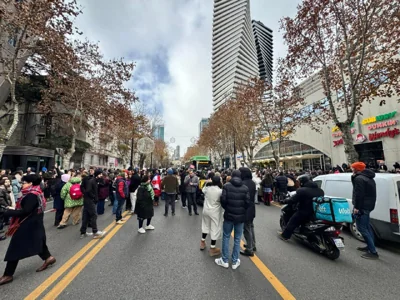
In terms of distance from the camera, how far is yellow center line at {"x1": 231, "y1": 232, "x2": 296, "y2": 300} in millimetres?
2725

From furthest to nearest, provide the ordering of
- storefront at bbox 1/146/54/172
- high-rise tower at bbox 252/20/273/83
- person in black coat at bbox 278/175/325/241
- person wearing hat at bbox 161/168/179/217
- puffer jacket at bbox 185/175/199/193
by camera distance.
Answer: high-rise tower at bbox 252/20/273/83, storefront at bbox 1/146/54/172, puffer jacket at bbox 185/175/199/193, person wearing hat at bbox 161/168/179/217, person in black coat at bbox 278/175/325/241

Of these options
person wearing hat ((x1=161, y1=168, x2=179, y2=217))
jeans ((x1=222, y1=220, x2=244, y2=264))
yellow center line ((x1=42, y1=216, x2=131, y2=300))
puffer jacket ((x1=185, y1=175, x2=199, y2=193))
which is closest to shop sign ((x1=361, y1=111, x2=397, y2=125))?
puffer jacket ((x1=185, y1=175, x2=199, y2=193))

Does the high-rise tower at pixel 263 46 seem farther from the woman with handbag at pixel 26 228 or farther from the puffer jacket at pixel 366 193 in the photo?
the woman with handbag at pixel 26 228

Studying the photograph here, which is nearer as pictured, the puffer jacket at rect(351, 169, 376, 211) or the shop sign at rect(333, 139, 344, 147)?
the puffer jacket at rect(351, 169, 376, 211)

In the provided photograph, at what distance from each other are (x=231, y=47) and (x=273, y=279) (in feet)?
460

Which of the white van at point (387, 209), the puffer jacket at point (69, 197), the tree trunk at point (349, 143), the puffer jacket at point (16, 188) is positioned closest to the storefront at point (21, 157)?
the puffer jacket at point (16, 188)

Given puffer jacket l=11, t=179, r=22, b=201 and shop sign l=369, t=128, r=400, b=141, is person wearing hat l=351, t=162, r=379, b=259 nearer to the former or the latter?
puffer jacket l=11, t=179, r=22, b=201

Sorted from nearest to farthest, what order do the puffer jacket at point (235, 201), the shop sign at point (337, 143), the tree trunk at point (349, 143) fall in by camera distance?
the puffer jacket at point (235, 201) → the tree trunk at point (349, 143) → the shop sign at point (337, 143)

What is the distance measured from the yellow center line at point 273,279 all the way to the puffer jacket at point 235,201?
86 cm

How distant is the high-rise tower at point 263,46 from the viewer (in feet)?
427

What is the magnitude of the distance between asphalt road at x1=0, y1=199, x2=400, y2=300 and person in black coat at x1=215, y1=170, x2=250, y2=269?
224 mm

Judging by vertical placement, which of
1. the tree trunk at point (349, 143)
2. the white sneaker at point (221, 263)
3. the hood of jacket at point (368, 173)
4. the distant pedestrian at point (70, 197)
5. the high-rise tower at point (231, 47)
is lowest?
the white sneaker at point (221, 263)

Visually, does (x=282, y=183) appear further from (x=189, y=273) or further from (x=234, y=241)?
(x=189, y=273)

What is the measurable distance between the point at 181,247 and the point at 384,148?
71.4 ft
